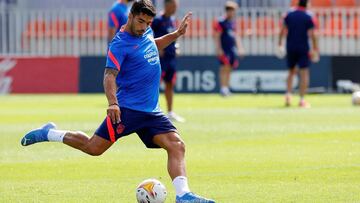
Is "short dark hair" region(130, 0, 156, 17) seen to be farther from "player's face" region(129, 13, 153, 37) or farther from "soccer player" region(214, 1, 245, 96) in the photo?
"soccer player" region(214, 1, 245, 96)

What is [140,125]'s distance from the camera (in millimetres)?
9555

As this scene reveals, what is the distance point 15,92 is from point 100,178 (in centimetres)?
2182

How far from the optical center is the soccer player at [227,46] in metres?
29.4

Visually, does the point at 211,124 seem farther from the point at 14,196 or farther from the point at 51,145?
the point at 14,196

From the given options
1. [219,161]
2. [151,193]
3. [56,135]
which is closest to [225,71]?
[219,161]

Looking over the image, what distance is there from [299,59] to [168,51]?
18.5 ft

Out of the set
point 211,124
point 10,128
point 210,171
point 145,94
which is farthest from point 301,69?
point 145,94

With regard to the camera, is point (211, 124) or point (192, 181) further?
point (211, 124)

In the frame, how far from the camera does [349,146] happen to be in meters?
14.5

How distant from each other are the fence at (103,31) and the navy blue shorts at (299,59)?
26.6 feet

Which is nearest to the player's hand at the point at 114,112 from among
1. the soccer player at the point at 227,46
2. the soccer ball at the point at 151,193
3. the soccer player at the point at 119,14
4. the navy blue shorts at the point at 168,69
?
the soccer ball at the point at 151,193

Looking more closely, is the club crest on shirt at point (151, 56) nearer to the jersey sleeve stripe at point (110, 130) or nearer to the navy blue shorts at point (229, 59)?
the jersey sleeve stripe at point (110, 130)

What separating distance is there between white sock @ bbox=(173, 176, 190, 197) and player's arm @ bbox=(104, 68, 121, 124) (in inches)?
28.9

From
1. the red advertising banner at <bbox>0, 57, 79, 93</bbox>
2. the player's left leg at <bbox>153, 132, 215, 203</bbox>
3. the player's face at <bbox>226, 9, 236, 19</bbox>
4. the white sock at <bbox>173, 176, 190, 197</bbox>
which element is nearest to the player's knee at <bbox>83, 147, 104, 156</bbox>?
the player's left leg at <bbox>153, 132, 215, 203</bbox>
